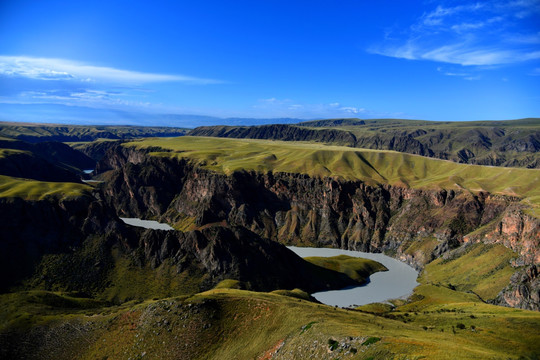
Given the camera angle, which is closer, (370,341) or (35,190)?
(370,341)

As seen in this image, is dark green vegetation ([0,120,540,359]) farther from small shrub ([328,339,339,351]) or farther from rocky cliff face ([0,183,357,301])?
rocky cliff face ([0,183,357,301])

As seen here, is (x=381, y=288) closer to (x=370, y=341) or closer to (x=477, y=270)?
(x=477, y=270)

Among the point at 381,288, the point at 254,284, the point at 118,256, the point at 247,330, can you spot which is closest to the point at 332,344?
the point at 247,330

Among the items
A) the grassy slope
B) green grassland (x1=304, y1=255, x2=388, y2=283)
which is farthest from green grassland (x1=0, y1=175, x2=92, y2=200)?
the grassy slope

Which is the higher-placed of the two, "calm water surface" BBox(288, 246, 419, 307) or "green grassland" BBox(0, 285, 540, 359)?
"green grassland" BBox(0, 285, 540, 359)

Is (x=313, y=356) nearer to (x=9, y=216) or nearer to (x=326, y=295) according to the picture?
(x=326, y=295)
